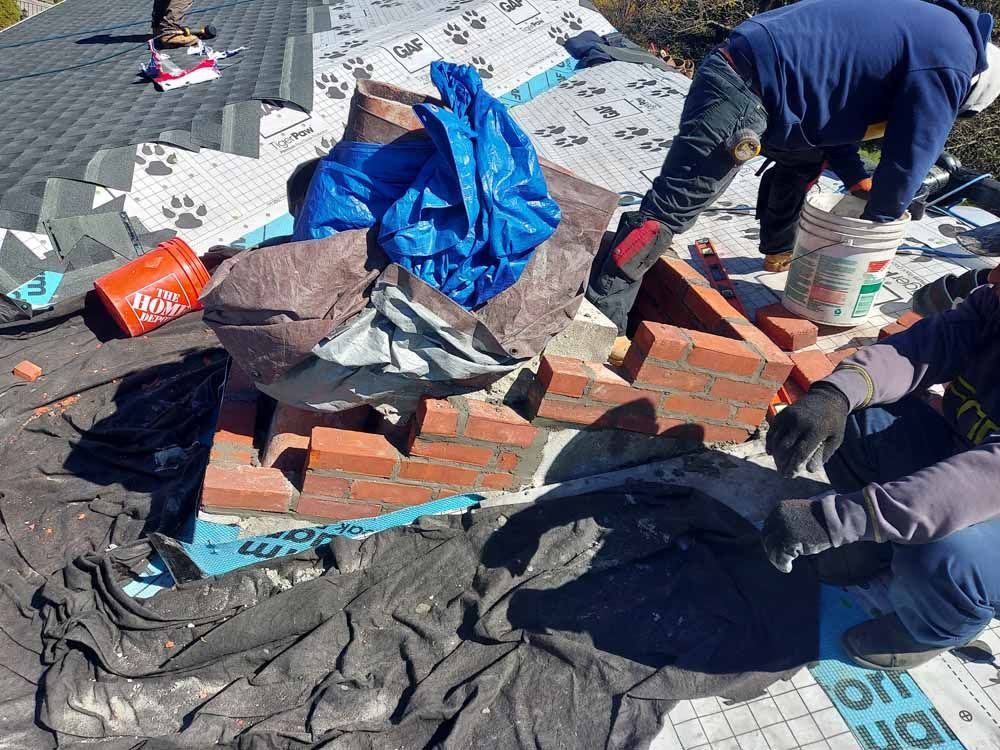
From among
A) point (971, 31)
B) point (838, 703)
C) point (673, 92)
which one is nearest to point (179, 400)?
point (838, 703)

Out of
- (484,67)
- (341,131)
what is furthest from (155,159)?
(484,67)

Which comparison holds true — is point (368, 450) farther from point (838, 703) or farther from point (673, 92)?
point (673, 92)

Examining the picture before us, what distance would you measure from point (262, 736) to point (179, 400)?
1.94 meters

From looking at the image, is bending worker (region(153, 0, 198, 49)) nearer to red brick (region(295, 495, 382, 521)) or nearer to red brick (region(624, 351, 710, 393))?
red brick (region(295, 495, 382, 521))

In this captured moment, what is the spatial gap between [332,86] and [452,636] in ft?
16.7

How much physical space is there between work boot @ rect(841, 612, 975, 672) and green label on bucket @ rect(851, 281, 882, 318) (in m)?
1.73

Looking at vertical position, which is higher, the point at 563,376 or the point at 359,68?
the point at 563,376

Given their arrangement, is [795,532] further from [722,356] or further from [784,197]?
[784,197]

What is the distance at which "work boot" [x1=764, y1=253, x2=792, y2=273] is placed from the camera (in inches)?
165

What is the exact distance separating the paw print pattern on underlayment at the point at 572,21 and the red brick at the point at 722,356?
20.7ft

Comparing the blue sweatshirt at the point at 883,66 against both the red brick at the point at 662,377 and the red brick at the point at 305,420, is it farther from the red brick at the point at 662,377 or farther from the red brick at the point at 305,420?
the red brick at the point at 305,420

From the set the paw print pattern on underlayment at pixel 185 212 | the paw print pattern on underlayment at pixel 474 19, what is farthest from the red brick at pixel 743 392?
the paw print pattern on underlayment at pixel 474 19

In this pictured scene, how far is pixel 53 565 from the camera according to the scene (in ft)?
9.23

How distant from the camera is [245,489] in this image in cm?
261
